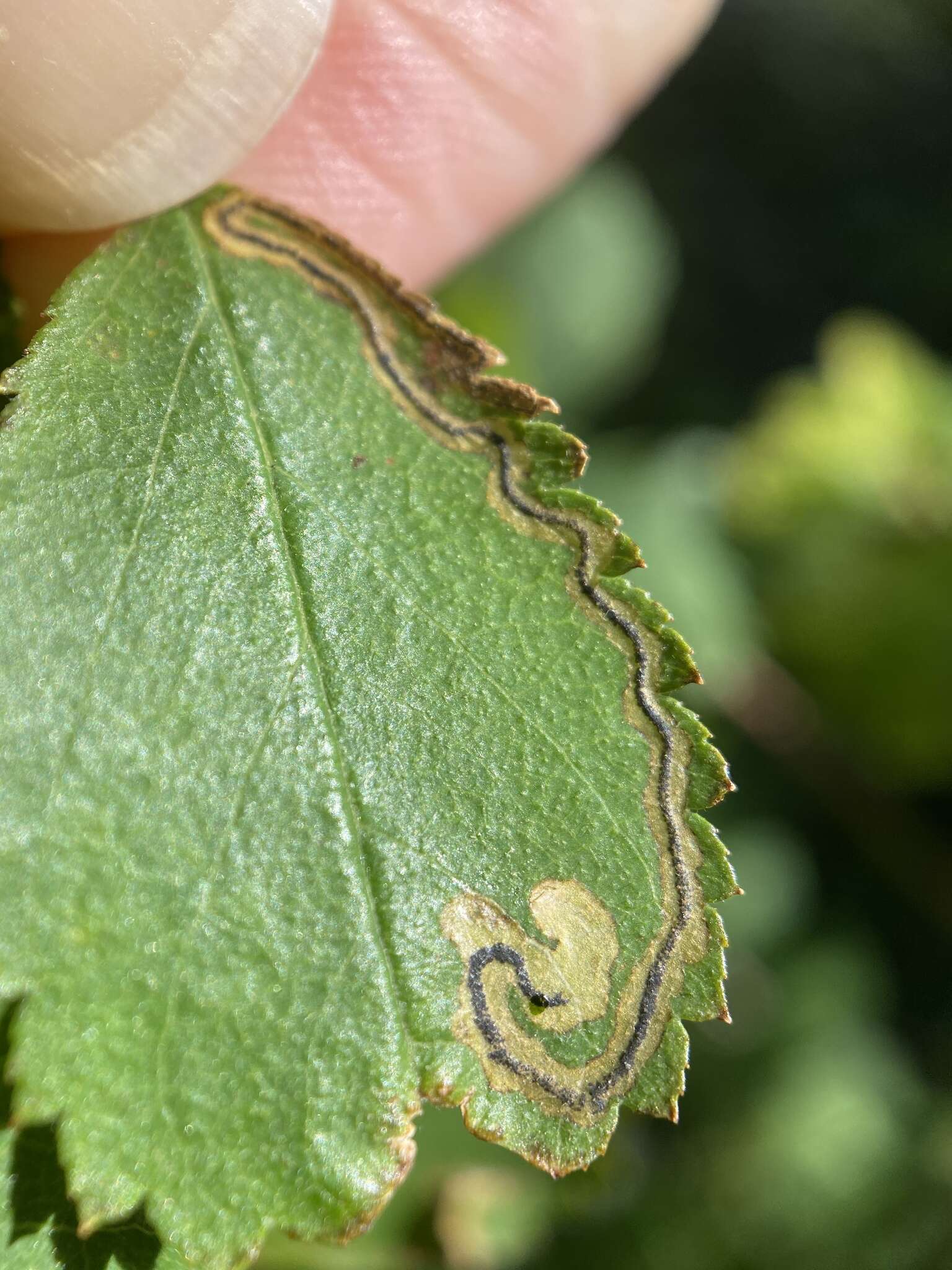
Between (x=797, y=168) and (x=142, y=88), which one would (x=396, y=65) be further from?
(x=797, y=168)

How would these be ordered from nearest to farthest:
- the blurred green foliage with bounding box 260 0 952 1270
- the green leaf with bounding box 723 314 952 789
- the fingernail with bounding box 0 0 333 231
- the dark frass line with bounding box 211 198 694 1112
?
the dark frass line with bounding box 211 198 694 1112 → the fingernail with bounding box 0 0 333 231 → the blurred green foliage with bounding box 260 0 952 1270 → the green leaf with bounding box 723 314 952 789

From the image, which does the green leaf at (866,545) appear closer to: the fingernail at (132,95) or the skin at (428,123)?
the skin at (428,123)

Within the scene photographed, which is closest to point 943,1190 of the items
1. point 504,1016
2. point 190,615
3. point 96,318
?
point 504,1016

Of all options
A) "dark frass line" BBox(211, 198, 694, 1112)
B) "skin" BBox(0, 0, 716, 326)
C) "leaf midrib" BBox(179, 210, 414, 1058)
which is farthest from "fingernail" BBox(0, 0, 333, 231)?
"leaf midrib" BBox(179, 210, 414, 1058)

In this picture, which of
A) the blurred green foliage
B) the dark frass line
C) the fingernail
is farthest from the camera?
the blurred green foliage

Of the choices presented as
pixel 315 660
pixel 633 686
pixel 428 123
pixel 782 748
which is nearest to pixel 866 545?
pixel 782 748

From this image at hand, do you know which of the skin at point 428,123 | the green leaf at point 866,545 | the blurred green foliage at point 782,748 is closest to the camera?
the skin at point 428,123

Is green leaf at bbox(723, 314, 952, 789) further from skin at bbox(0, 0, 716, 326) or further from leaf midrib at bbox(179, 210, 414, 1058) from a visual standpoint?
leaf midrib at bbox(179, 210, 414, 1058)

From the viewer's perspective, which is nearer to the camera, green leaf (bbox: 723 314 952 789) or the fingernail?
the fingernail

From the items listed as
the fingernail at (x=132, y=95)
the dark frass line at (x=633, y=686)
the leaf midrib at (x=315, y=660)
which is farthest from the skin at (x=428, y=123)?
the leaf midrib at (x=315, y=660)
